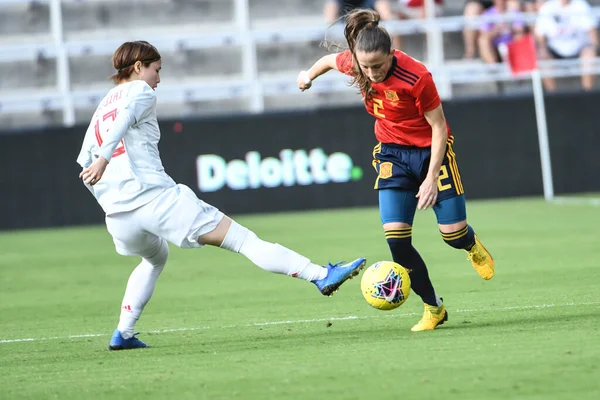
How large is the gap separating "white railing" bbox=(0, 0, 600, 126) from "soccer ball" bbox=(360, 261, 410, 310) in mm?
12493

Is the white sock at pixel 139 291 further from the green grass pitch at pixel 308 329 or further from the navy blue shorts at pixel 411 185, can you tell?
the navy blue shorts at pixel 411 185

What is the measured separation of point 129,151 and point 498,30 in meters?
14.3

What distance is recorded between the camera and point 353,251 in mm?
12523

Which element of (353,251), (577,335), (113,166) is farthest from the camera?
(353,251)

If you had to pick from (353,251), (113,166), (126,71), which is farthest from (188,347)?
(353,251)

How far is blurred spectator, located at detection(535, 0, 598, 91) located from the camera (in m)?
19.6

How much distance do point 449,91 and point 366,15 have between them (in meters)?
13.3

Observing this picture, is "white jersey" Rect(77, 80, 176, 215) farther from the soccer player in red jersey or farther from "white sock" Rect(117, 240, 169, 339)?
the soccer player in red jersey

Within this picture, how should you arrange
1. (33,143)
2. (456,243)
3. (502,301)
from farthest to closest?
(33,143) < (502,301) < (456,243)

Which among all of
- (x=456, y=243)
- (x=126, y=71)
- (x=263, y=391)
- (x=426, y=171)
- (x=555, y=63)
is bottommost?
(x=263, y=391)

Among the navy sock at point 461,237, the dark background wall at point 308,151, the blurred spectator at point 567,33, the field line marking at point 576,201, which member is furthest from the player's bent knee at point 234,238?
the blurred spectator at point 567,33

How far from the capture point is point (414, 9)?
20.6 meters

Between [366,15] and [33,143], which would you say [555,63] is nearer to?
[33,143]

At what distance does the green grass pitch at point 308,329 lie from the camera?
17.7 ft
